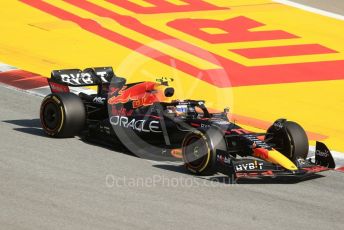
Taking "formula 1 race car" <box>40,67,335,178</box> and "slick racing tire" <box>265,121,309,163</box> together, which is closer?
"formula 1 race car" <box>40,67,335,178</box>

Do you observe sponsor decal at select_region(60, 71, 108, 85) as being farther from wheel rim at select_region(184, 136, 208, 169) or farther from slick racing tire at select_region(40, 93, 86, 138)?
wheel rim at select_region(184, 136, 208, 169)

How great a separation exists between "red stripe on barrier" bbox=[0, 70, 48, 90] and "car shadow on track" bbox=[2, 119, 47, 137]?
8.53ft

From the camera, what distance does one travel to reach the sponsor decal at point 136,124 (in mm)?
14602

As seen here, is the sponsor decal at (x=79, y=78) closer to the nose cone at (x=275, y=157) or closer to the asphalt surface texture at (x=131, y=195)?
the asphalt surface texture at (x=131, y=195)

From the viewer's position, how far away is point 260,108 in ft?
62.8

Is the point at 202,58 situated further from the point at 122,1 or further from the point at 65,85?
the point at 65,85

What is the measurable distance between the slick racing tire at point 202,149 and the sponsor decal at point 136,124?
96cm

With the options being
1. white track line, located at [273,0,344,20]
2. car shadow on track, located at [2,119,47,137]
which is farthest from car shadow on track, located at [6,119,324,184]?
white track line, located at [273,0,344,20]

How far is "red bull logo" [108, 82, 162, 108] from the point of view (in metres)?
15.1

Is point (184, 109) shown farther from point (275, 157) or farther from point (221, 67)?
point (221, 67)

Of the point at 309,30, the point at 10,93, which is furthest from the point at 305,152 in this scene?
the point at 309,30

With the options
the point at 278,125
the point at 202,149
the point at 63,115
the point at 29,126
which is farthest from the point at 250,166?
→ the point at 29,126

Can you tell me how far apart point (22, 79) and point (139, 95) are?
547cm

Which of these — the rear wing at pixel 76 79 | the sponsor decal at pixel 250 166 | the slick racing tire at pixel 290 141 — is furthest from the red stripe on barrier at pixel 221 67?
the sponsor decal at pixel 250 166
